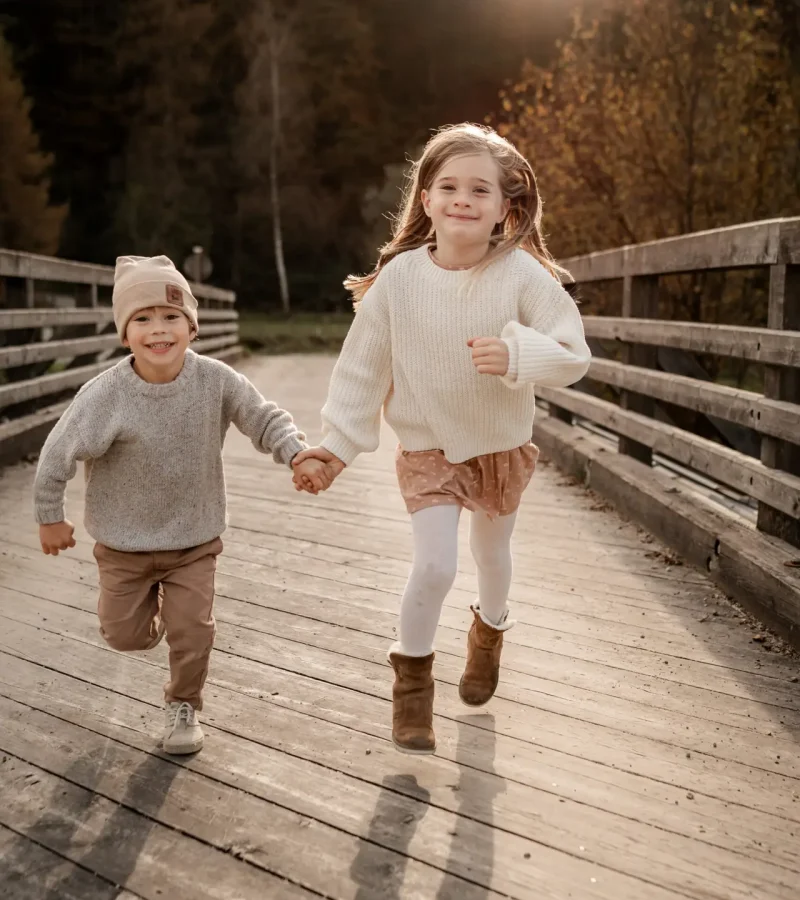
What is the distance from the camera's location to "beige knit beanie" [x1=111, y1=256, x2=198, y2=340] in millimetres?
2764

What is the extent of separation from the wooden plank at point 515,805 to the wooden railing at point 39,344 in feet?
13.4

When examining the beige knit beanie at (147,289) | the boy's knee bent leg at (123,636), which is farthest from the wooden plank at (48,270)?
the boy's knee bent leg at (123,636)

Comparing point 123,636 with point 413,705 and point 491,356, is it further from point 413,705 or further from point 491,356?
point 491,356

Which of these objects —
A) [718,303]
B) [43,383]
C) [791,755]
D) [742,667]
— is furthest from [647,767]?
[718,303]

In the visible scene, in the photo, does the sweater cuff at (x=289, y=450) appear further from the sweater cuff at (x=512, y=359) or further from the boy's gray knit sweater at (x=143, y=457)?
the sweater cuff at (x=512, y=359)

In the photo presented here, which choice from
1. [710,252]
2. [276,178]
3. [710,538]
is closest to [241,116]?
[276,178]

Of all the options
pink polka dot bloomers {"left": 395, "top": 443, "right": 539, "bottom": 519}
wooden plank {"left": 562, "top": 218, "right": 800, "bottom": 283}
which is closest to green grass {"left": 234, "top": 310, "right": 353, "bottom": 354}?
wooden plank {"left": 562, "top": 218, "right": 800, "bottom": 283}

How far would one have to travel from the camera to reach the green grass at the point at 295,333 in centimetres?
2400

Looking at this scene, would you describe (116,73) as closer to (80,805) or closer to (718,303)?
(718,303)

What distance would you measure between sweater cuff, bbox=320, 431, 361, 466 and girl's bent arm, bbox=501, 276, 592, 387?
58 cm

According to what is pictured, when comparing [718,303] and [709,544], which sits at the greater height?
[718,303]

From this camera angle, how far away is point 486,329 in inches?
113

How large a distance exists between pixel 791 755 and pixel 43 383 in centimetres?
591

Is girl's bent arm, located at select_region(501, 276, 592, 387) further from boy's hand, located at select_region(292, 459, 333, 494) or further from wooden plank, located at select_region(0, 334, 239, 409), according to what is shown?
wooden plank, located at select_region(0, 334, 239, 409)
